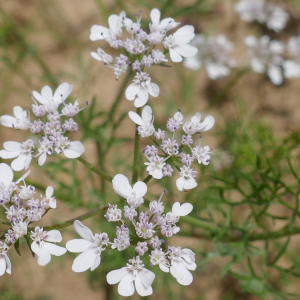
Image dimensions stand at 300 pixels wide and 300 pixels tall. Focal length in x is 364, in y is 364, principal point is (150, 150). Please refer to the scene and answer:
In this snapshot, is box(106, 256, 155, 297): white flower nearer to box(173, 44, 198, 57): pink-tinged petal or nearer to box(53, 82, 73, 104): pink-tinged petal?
box(53, 82, 73, 104): pink-tinged petal

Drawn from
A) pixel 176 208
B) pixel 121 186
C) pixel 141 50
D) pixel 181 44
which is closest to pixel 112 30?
pixel 141 50

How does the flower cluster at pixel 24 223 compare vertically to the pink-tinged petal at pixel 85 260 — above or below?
above

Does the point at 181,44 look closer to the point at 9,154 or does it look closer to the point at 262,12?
the point at 9,154

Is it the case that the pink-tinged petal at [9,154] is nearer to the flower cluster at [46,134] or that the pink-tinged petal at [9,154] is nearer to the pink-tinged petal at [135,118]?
the flower cluster at [46,134]

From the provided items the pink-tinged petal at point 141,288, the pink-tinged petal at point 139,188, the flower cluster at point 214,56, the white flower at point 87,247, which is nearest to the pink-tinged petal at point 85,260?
the white flower at point 87,247

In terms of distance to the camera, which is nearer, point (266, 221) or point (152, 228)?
point (152, 228)

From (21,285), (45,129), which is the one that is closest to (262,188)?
(45,129)

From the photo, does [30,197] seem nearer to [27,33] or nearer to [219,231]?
[219,231]
